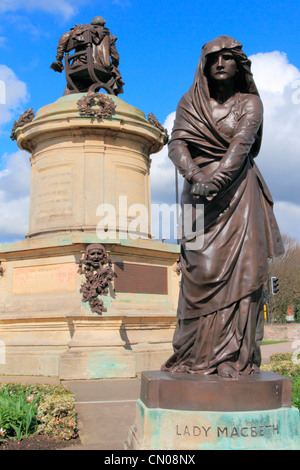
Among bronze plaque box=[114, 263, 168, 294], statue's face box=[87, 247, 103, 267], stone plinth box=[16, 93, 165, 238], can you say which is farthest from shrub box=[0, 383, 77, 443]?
stone plinth box=[16, 93, 165, 238]

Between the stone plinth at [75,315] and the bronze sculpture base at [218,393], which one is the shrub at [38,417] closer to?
the bronze sculpture base at [218,393]

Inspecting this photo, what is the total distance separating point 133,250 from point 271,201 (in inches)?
295

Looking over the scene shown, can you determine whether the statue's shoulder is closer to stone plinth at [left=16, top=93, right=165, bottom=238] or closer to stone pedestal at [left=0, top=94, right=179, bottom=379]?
stone pedestal at [left=0, top=94, right=179, bottom=379]

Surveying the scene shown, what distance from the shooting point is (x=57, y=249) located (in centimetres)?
1176

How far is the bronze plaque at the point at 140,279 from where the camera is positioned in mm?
11781

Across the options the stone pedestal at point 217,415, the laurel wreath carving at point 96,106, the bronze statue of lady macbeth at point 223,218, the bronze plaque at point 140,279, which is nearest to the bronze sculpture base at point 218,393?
the stone pedestal at point 217,415

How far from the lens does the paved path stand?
205 inches

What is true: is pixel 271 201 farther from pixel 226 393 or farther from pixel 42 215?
pixel 42 215

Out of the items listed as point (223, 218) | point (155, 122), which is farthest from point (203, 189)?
point (155, 122)

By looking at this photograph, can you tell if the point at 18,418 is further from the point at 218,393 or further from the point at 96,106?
the point at 96,106

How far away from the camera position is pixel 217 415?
3.68 meters

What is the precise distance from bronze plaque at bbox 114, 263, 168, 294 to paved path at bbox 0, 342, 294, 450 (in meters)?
2.45
